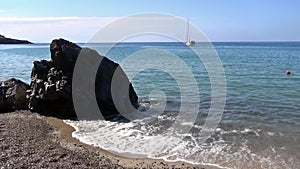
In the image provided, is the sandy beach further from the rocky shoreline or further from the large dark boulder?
the large dark boulder

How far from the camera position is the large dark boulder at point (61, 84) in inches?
569

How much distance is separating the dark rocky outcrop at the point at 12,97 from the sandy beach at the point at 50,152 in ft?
10.2

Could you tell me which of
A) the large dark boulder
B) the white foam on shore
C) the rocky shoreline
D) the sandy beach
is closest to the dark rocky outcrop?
the rocky shoreline

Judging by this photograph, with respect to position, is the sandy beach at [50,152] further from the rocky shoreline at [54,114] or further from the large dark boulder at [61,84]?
the large dark boulder at [61,84]

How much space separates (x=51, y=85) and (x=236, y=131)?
7992 millimetres

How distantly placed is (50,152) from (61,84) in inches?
230

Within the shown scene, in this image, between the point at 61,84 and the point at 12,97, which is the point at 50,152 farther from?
the point at 12,97

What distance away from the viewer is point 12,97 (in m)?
15.5

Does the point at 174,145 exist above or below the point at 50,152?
below

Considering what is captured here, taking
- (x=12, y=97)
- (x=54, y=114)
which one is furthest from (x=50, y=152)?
(x=12, y=97)

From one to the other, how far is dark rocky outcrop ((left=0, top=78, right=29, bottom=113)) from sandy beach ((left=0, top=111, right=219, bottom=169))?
311 centimetres

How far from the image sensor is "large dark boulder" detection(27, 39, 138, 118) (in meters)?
14.4

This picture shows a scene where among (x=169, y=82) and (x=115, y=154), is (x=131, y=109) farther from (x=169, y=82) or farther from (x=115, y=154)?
(x=169, y=82)

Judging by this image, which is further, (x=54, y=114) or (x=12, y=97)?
(x=12, y=97)
